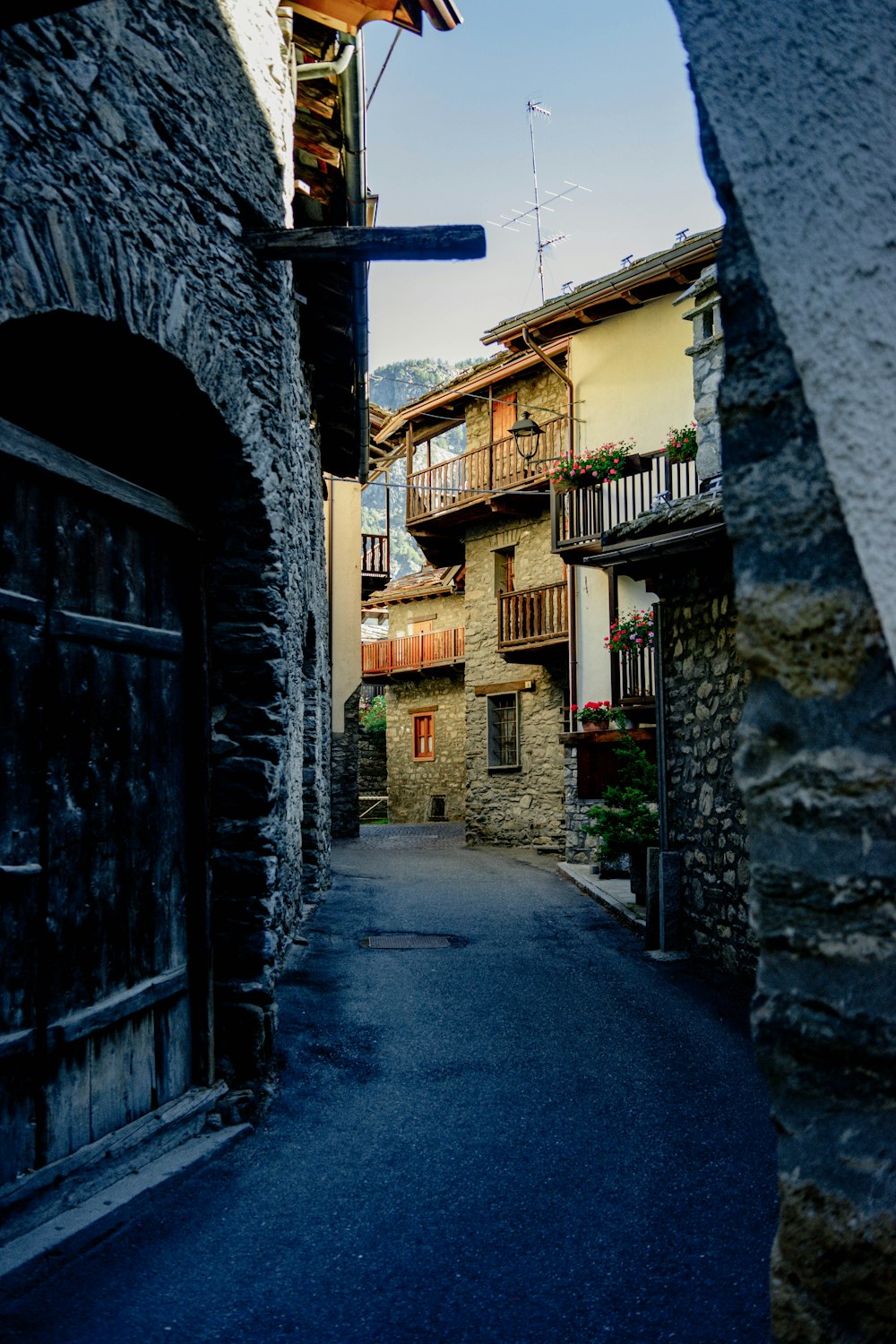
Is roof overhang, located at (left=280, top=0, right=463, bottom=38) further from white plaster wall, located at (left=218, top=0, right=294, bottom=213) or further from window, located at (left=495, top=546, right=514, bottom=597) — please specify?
window, located at (left=495, top=546, right=514, bottom=597)

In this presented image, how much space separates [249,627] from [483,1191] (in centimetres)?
228

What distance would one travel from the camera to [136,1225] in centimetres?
296

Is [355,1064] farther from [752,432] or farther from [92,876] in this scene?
[752,432]

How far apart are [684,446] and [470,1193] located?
34.3 feet

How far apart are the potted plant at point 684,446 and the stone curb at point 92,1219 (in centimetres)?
1033

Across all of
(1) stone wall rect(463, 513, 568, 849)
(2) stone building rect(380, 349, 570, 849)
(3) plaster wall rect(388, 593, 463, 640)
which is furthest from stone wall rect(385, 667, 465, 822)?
(2) stone building rect(380, 349, 570, 849)

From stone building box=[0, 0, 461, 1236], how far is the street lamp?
34.2ft

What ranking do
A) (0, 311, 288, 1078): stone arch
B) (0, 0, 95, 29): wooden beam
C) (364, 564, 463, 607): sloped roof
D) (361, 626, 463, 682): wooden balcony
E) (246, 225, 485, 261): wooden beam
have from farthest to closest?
(364, 564, 463, 607): sloped roof < (361, 626, 463, 682): wooden balcony < (246, 225, 485, 261): wooden beam < (0, 311, 288, 1078): stone arch < (0, 0, 95, 29): wooden beam

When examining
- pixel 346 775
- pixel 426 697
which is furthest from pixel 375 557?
pixel 426 697

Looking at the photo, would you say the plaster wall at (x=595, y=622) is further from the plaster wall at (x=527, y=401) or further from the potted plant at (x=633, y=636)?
the plaster wall at (x=527, y=401)

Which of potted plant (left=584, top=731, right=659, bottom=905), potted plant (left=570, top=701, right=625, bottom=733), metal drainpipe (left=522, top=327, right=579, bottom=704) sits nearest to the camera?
potted plant (left=584, top=731, right=659, bottom=905)

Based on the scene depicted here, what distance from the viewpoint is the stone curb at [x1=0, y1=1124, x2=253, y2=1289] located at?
2.63m

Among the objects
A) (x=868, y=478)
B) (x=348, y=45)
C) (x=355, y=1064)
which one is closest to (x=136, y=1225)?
(x=355, y=1064)

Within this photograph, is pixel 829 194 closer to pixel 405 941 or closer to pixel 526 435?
pixel 405 941
